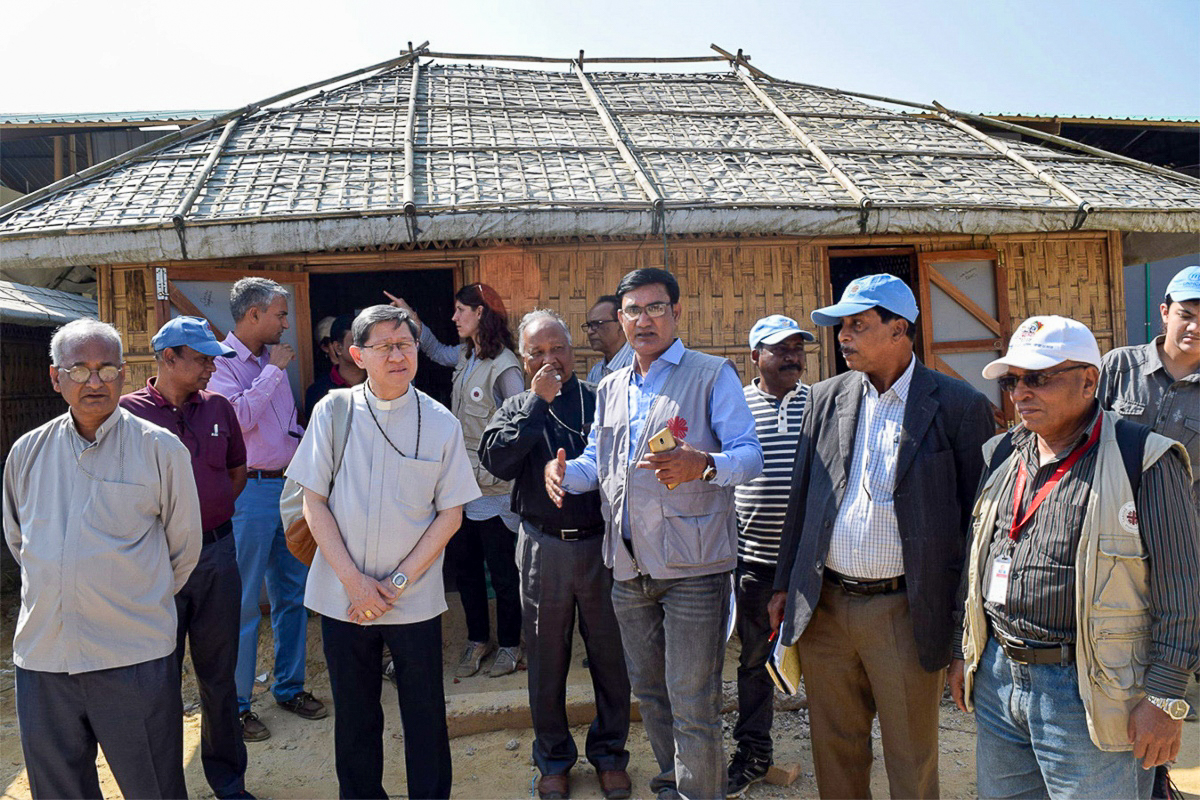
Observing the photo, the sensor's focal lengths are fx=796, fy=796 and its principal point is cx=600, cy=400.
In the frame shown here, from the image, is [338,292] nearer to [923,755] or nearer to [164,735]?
[164,735]

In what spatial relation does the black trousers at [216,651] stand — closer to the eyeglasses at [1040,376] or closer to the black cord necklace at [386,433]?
the black cord necklace at [386,433]

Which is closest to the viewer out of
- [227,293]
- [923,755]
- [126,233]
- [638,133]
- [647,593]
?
[923,755]

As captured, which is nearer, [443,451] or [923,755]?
[923,755]

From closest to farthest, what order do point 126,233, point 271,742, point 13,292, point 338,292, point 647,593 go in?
point 647,593
point 271,742
point 126,233
point 13,292
point 338,292

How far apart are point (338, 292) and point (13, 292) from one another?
3026mm

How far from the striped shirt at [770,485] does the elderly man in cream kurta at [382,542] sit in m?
1.36

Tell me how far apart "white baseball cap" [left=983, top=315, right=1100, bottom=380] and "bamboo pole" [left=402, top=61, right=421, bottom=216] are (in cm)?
379

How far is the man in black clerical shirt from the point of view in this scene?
11.9 feet

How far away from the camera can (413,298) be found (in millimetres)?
8516

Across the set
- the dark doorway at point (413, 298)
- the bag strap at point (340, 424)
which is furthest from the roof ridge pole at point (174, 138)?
the bag strap at point (340, 424)

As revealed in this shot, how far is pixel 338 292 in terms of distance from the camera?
8.26 m

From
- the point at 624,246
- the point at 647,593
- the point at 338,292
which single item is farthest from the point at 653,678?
the point at 338,292

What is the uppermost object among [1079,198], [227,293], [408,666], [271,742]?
[1079,198]

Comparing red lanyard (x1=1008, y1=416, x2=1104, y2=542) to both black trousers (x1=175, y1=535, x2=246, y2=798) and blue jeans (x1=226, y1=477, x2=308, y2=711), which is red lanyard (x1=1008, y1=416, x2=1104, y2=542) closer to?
black trousers (x1=175, y1=535, x2=246, y2=798)
